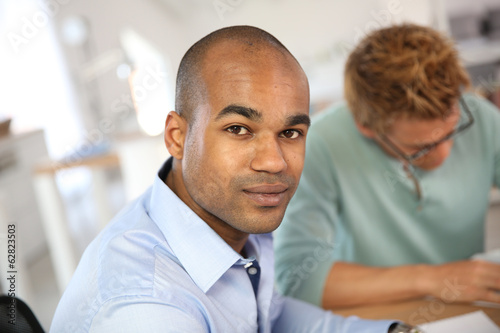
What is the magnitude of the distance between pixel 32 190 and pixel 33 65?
5.45ft

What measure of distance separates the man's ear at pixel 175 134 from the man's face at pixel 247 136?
0.13ft

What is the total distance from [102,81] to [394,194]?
490 cm

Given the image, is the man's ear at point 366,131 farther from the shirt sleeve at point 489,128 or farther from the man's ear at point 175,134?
the man's ear at point 175,134

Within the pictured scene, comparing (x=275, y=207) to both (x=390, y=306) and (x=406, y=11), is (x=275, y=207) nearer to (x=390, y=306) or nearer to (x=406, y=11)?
(x=390, y=306)

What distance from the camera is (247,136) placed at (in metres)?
0.74

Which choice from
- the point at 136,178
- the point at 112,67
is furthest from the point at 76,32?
the point at 136,178

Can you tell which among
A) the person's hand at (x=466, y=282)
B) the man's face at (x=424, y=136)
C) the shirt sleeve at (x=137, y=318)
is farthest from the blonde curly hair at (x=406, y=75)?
the shirt sleeve at (x=137, y=318)

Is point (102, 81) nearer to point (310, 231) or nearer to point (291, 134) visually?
point (310, 231)

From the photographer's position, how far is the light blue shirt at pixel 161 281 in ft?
2.17

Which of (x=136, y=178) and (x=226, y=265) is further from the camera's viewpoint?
(x=136, y=178)

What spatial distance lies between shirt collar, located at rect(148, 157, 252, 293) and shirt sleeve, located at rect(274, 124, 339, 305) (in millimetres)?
405

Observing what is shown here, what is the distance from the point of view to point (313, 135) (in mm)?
1430

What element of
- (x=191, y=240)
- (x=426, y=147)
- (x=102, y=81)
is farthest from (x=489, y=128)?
(x=102, y=81)

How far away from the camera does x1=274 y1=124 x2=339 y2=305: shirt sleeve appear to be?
118cm
